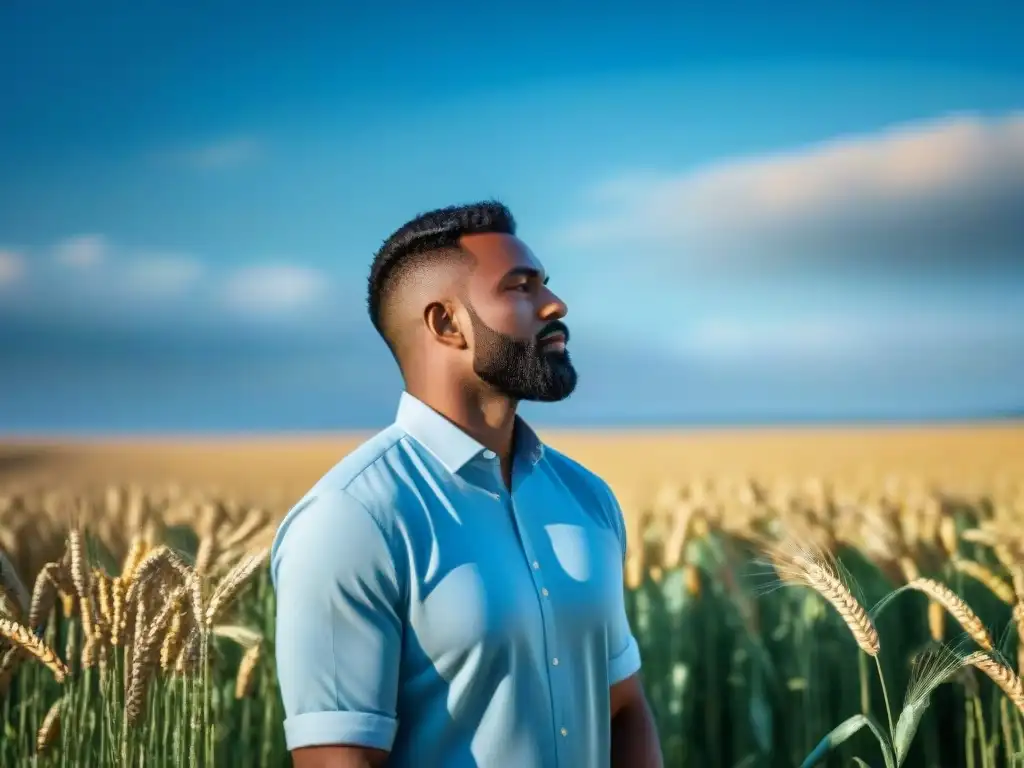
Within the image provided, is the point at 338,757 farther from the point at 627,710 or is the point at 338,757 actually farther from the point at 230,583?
the point at 230,583

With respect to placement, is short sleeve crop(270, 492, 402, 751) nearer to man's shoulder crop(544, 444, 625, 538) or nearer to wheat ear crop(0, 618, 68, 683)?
man's shoulder crop(544, 444, 625, 538)

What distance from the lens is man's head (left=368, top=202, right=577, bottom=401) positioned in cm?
134

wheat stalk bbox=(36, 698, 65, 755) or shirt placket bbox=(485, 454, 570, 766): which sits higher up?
shirt placket bbox=(485, 454, 570, 766)

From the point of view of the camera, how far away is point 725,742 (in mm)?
2678

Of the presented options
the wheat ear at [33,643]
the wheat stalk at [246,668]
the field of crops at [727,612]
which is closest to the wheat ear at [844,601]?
the field of crops at [727,612]

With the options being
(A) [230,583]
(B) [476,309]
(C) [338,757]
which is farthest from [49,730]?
(B) [476,309]

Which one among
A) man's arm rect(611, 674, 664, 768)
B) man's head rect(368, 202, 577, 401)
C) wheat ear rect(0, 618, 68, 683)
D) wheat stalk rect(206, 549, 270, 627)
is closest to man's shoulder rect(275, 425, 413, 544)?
man's head rect(368, 202, 577, 401)

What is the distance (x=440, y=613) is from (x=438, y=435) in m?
0.21

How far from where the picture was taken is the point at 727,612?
2.73m

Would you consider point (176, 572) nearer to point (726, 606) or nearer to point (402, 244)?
point (402, 244)

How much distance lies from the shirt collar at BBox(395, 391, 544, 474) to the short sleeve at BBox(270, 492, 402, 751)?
139 millimetres

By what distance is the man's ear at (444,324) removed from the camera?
4.48ft

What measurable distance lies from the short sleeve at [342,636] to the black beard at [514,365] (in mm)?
223

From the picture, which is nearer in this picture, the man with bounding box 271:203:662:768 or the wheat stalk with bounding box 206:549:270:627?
the man with bounding box 271:203:662:768
